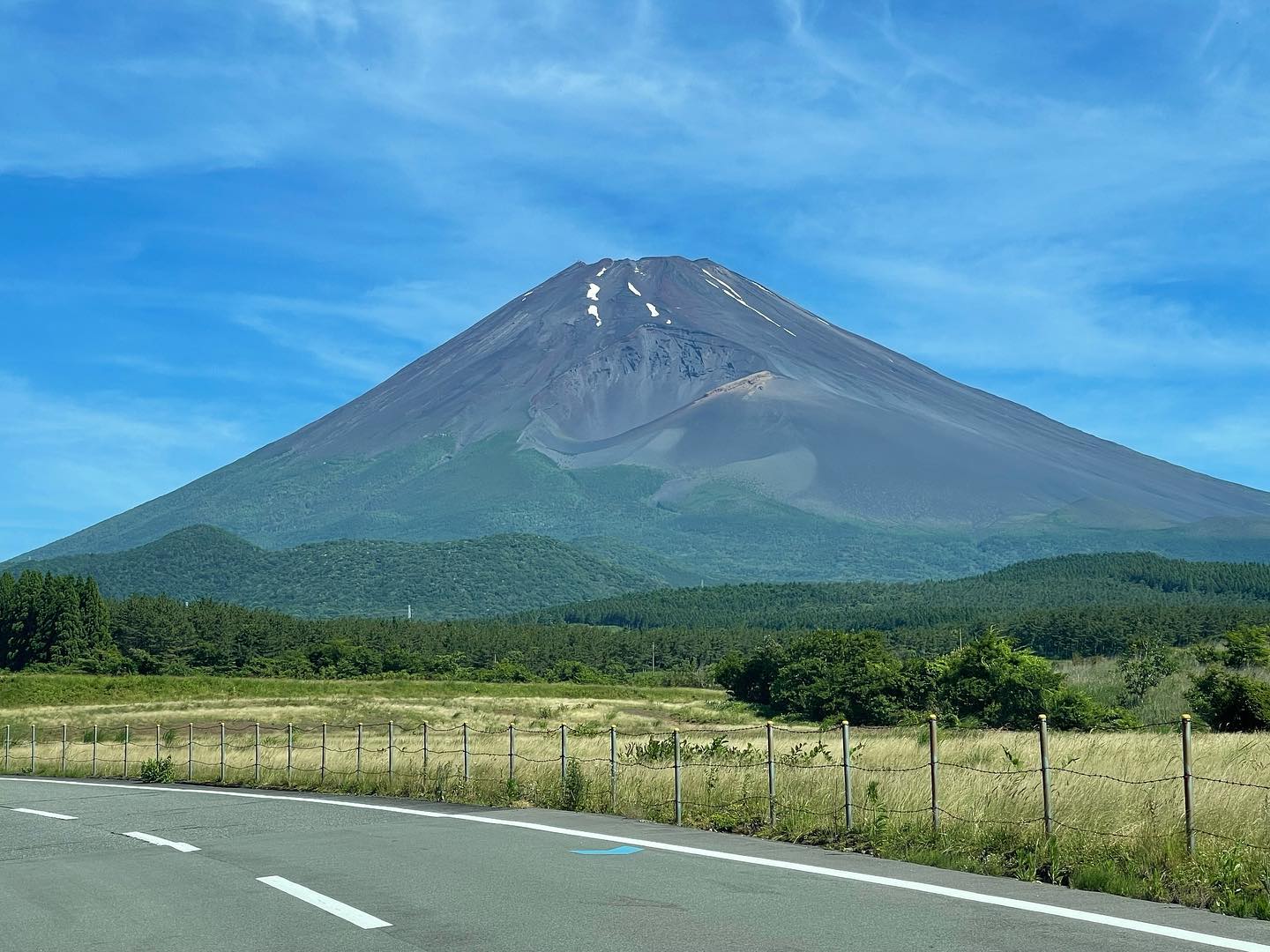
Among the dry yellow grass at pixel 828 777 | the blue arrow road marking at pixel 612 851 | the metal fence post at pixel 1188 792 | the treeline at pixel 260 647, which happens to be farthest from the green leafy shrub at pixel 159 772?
the treeline at pixel 260 647

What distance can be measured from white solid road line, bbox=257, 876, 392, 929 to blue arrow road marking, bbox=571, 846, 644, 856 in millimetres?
2925

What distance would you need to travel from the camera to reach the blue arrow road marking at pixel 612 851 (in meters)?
13.0

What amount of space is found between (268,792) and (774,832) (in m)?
12.1

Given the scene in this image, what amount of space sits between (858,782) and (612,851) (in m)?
4.79

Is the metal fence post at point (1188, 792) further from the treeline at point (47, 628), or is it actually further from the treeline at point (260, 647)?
the treeline at point (47, 628)

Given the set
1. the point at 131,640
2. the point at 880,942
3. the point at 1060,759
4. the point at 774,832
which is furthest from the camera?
the point at 131,640

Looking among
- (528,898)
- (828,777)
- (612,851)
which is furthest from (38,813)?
(528,898)

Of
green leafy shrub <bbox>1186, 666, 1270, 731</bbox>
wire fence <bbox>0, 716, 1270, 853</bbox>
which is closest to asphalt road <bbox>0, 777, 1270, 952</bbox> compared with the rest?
wire fence <bbox>0, 716, 1270, 853</bbox>

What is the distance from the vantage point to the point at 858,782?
55.4 ft

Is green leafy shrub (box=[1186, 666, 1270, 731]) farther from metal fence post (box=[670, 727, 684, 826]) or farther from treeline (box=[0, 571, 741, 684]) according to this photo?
treeline (box=[0, 571, 741, 684])

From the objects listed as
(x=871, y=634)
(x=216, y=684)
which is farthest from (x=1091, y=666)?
(x=216, y=684)

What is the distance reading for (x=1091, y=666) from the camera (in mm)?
74625

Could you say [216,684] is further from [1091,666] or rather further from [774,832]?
[774,832]

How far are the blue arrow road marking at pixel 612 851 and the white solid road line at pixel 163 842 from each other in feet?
14.9
